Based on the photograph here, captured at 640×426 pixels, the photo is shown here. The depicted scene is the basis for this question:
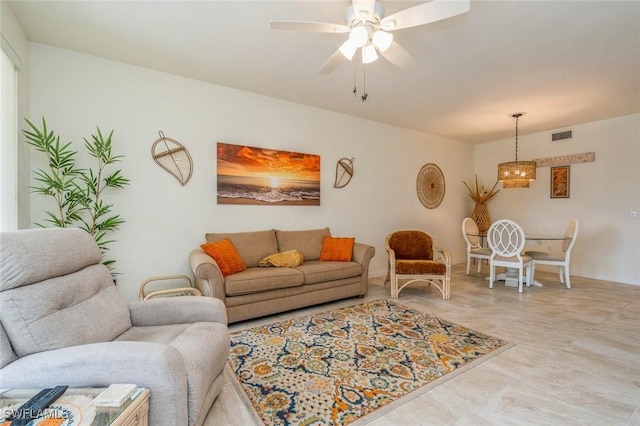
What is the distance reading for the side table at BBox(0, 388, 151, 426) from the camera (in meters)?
0.88

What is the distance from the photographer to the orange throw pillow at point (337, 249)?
3638 millimetres

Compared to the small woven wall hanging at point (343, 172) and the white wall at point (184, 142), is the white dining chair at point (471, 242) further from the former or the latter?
the small woven wall hanging at point (343, 172)

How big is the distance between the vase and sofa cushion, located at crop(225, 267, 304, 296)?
4.61 meters

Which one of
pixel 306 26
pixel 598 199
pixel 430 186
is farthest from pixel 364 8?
pixel 598 199

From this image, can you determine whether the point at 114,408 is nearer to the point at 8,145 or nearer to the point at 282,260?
the point at 282,260

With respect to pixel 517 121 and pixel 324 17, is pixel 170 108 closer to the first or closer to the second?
pixel 324 17

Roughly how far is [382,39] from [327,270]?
7.71ft

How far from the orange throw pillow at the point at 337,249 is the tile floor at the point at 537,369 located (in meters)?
0.57

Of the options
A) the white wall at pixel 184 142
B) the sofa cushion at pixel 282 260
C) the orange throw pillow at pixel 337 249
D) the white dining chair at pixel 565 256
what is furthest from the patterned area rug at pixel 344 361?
the white dining chair at pixel 565 256

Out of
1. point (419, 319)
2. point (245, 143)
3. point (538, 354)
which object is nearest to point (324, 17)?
point (245, 143)

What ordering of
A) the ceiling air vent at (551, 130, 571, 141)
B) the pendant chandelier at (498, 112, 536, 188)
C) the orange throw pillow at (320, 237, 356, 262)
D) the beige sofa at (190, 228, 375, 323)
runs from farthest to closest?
the ceiling air vent at (551, 130, 571, 141), the pendant chandelier at (498, 112, 536, 188), the orange throw pillow at (320, 237, 356, 262), the beige sofa at (190, 228, 375, 323)

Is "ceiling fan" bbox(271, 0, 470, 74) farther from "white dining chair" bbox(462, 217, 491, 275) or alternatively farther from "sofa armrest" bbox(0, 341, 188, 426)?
"white dining chair" bbox(462, 217, 491, 275)

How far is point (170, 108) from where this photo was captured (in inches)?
123

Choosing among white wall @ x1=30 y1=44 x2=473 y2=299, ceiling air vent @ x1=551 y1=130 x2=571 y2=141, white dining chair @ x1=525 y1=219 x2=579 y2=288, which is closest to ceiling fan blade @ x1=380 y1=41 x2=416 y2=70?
white wall @ x1=30 y1=44 x2=473 y2=299
